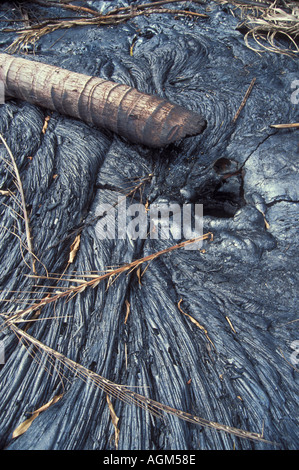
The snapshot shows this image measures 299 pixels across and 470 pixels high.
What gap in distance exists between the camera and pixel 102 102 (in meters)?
1.93

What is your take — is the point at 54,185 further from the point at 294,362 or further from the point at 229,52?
the point at 229,52

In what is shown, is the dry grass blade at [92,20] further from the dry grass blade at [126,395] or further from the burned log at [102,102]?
the dry grass blade at [126,395]

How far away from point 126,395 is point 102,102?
5.35ft

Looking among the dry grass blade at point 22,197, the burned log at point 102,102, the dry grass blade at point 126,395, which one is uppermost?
the burned log at point 102,102

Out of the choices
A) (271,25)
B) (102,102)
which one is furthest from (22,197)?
(271,25)

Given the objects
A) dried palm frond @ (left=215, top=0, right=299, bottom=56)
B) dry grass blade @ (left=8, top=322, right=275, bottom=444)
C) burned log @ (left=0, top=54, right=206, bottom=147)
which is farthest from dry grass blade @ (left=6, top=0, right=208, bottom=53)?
dry grass blade @ (left=8, top=322, right=275, bottom=444)

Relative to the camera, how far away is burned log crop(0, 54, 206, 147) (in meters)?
1.80

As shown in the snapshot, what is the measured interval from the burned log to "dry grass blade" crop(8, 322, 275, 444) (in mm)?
1258

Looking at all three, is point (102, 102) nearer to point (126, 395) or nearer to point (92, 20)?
point (92, 20)

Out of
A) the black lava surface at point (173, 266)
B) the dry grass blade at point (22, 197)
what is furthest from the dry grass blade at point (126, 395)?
the dry grass blade at point (22, 197)

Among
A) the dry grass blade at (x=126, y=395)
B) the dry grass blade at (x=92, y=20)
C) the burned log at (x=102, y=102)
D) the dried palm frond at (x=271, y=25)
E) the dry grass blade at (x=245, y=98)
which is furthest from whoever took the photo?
the dry grass blade at (x=92, y=20)

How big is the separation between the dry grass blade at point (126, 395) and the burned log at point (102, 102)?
1258 mm

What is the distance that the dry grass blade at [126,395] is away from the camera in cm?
116

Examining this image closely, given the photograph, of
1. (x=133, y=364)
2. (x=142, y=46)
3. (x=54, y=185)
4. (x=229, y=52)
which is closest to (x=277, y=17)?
(x=229, y=52)
